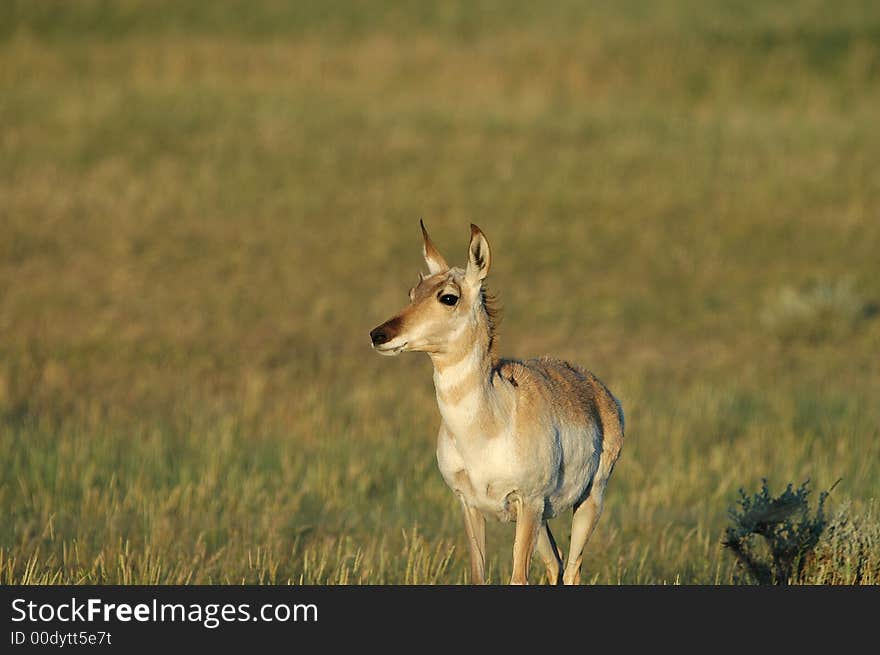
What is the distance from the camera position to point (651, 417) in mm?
16359

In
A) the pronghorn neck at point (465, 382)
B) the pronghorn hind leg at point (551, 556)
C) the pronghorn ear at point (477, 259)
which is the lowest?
the pronghorn hind leg at point (551, 556)

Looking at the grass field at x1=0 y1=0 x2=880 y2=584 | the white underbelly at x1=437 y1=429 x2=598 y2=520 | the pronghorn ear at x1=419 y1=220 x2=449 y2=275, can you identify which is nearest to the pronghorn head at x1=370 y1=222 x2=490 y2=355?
the pronghorn ear at x1=419 y1=220 x2=449 y2=275

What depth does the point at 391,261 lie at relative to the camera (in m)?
28.2

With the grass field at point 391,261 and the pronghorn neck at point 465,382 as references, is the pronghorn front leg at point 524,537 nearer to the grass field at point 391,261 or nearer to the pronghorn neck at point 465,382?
the pronghorn neck at point 465,382

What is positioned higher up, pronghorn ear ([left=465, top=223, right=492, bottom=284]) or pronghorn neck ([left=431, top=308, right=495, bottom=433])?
pronghorn ear ([left=465, top=223, right=492, bottom=284])

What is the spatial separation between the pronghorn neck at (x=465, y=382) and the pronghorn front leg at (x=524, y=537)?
475 mm

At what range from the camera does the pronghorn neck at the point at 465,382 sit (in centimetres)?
719

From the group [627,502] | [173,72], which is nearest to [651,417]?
Result: [627,502]

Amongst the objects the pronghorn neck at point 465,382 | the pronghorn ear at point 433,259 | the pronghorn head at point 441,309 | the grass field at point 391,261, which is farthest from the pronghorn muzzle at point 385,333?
the grass field at point 391,261

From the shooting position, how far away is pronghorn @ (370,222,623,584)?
705 centimetres

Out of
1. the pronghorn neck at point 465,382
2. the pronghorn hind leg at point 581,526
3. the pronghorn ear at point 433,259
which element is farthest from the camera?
the pronghorn hind leg at point 581,526

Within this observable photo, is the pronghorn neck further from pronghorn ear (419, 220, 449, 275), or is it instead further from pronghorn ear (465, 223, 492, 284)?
pronghorn ear (419, 220, 449, 275)

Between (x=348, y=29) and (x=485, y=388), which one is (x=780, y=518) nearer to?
(x=485, y=388)

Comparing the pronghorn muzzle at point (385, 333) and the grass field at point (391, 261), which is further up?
the grass field at point (391, 261)
